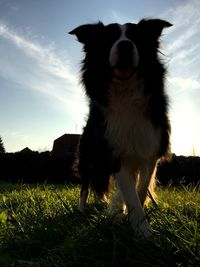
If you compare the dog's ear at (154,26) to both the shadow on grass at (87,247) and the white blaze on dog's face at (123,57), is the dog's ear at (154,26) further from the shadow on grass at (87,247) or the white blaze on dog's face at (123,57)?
the shadow on grass at (87,247)

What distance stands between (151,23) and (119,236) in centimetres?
230

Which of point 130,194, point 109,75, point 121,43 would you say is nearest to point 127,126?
point 109,75

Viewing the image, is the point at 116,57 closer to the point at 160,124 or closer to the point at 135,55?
the point at 135,55

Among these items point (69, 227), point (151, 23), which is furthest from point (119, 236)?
point (151, 23)

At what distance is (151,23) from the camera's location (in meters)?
4.37

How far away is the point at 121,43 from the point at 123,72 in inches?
11.1

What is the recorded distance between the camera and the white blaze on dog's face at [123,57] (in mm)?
3949

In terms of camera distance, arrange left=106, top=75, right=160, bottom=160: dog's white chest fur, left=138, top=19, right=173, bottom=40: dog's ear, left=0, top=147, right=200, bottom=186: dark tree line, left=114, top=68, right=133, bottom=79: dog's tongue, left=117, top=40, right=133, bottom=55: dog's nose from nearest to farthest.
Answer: left=117, top=40, right=133, bottom=55: dog's nose, left=114, top=68, right=133, bottom=79: dog's tongue, left=106, top=75, right=160, bottom=160: dog's white chest fur, left=138, top=19, right=173, bottom=40: dog's ear, left=0, top=147, right=200, bottom=186: dark tree line

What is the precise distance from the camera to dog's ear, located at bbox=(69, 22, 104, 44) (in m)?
4.37

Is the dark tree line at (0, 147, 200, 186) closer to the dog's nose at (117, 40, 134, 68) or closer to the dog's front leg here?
the dog's front leg

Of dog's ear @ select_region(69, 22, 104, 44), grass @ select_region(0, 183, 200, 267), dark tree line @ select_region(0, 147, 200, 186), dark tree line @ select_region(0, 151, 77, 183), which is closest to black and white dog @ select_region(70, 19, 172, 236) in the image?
dog's ear @ select_region(69, 22, 104, 44)

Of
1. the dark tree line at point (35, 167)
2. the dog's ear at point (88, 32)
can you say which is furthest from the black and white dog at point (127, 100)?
the dark tree line at point (35, 167)

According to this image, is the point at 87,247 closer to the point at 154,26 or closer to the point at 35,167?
the point at 154,26

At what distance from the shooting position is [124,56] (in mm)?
3947
